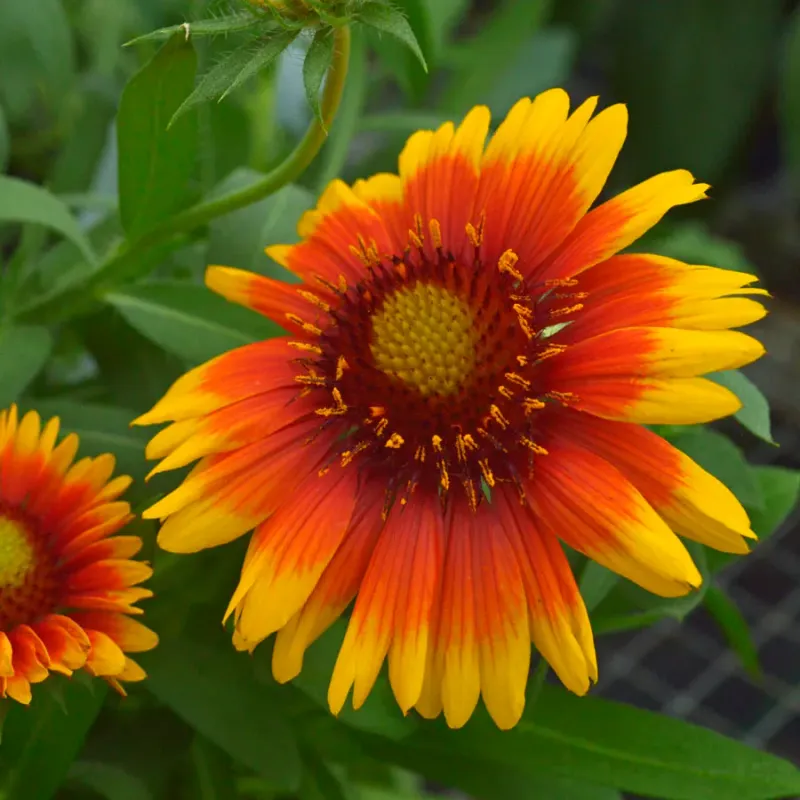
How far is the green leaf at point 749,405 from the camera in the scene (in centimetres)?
35

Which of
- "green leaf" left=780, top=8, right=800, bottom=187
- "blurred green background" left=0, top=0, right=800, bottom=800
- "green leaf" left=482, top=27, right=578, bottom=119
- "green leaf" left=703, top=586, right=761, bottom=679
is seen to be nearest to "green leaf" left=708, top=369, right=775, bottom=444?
"blurred green background" left=0, top=0, right=800, bottom=800

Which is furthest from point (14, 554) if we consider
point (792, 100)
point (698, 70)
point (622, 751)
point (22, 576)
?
point (698, 70)

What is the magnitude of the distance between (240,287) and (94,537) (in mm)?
102

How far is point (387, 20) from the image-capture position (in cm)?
30

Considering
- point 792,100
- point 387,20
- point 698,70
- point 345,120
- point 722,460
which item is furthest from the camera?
point 698,70

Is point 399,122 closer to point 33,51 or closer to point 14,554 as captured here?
point 33,51

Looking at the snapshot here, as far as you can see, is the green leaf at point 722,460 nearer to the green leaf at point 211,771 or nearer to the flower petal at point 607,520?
the flower petal at point 607,520

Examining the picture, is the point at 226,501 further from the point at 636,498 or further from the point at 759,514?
the point at 759,514

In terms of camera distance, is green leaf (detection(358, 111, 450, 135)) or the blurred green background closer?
the blurred green background

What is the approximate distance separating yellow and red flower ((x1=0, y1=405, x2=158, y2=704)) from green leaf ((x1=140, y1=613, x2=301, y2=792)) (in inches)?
2.5

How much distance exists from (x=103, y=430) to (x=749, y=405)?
24 cm

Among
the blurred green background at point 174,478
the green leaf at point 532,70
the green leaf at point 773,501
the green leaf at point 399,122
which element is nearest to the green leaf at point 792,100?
the green leaf at point 532,70

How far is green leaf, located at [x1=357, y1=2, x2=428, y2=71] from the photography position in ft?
0.96

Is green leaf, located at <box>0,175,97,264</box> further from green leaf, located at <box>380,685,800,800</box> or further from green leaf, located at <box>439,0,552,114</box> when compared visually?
green leaf, located at <box>439,0,552,114</box>
